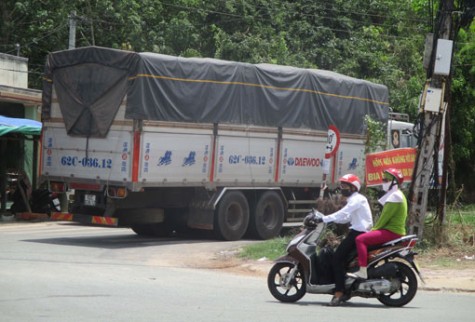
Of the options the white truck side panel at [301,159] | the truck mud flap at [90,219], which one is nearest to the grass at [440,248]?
the truck mud flap at [90,219]

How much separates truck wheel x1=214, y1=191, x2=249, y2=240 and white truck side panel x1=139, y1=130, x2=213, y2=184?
0.85m

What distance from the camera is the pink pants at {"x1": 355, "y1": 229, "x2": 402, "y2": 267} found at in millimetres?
10250

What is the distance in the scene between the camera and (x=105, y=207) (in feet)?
58.3

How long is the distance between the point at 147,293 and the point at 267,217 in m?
9.70

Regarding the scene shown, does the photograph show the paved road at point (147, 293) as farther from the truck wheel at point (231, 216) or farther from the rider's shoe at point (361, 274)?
the truck wheel at point (231, 216)

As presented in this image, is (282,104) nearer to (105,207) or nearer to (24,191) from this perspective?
(105,207)

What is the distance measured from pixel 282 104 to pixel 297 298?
10.1 m

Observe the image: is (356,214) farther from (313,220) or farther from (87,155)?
(87,155)

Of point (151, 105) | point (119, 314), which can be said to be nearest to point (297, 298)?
point (119, 314)

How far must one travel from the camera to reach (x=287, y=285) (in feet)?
34.7

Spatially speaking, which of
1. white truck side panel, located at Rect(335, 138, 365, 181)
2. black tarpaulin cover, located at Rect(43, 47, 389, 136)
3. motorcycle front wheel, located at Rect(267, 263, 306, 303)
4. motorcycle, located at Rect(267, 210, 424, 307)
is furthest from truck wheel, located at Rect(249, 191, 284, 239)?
motorcycle, located at Rect(267, 210, 424, 307)

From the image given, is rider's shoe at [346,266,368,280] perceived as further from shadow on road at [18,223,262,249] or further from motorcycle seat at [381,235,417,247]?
shadow on road at [18,223,262,249]

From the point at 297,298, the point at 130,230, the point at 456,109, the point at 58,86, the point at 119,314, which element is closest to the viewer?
the point at 119,314

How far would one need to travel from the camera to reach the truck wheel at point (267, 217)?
20.0 m
